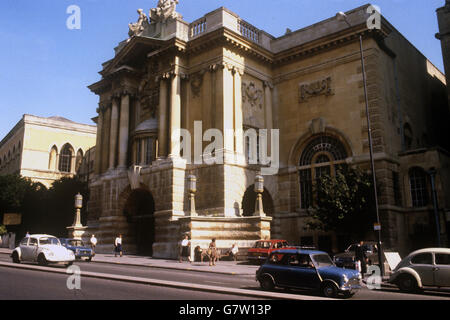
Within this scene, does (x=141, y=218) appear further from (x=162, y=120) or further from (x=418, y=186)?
(x=418, y=186)

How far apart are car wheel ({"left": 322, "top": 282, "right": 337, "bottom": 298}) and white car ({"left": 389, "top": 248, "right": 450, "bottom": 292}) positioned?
388 centimetres

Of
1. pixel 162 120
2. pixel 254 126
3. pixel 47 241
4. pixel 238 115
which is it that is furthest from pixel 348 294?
pixel 162 120

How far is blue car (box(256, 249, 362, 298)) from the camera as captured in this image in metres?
12.8

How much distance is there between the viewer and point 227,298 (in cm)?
1141

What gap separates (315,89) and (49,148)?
42.7 m

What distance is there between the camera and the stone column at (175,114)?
3212 centimetres

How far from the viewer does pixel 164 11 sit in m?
36.3

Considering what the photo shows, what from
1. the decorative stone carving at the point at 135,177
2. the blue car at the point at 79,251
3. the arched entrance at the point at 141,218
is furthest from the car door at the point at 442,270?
the arched entrance at the point at 141,218

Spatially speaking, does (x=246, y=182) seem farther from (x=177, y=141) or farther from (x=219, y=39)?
(x=219, y=39)

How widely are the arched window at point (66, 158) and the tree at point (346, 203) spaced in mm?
45607

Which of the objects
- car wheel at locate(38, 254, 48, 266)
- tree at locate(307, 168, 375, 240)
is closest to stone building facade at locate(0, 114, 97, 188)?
car wheel at locate(38, 254, 48, 266)

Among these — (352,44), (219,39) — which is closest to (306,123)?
(352,44)

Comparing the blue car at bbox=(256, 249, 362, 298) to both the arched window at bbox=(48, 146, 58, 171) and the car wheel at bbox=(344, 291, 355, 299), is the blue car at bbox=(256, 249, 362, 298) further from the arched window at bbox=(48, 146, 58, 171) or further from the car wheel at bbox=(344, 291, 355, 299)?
the arched window at bbox=(48, 146, 58, 171)
